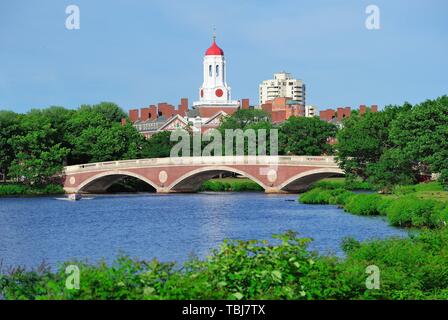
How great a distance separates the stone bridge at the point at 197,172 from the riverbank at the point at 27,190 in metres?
1.28

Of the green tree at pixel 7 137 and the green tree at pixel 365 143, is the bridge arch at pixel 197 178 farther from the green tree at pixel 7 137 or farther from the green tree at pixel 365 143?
the green tree at pixel 7 137

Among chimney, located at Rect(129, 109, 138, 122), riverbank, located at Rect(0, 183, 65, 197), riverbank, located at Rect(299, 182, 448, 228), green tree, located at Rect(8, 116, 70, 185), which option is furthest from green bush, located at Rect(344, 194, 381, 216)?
chimney, located at Rect(129, 109, 138, 122)

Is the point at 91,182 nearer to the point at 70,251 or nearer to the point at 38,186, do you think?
the point at 38,186

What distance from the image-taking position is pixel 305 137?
82.1m

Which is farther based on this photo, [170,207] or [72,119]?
[72,119]

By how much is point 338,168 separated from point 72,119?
2930 centimetres

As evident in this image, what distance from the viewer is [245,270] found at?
15.4 meters

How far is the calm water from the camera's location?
30625 millimetres

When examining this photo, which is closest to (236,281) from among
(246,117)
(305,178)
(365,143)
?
(365,143)

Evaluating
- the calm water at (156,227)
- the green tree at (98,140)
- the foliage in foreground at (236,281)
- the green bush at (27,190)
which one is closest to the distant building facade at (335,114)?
the green tree at (98,140)

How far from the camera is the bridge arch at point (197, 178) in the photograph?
6712 cm

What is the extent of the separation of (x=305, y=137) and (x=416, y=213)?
158ft
